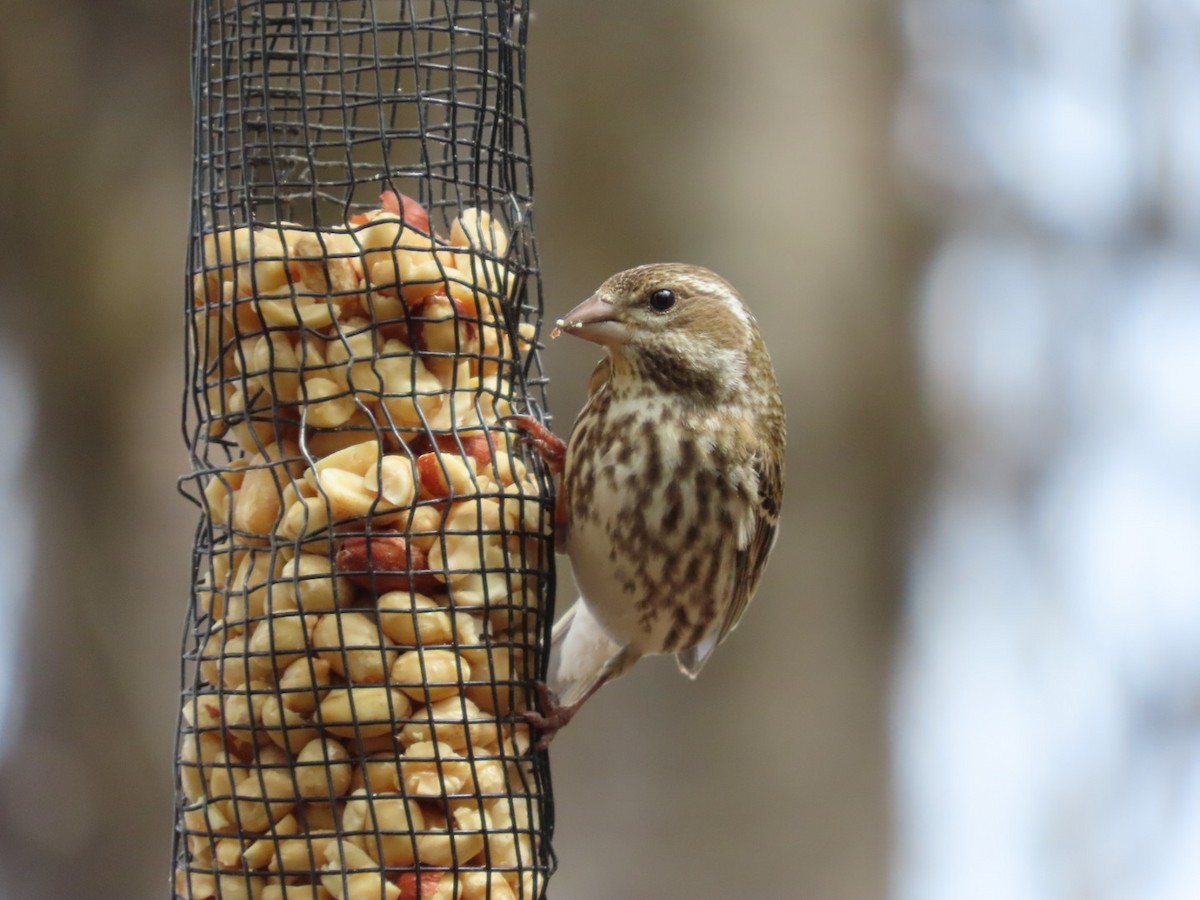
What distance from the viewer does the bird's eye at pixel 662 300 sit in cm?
332

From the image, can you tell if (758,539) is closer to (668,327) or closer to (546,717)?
(668,327)

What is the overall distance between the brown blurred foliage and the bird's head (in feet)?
7.24

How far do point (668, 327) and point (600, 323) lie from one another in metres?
0.17

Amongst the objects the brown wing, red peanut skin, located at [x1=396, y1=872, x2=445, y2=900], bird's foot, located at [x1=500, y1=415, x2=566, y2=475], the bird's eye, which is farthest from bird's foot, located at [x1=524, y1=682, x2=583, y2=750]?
the bird's eye

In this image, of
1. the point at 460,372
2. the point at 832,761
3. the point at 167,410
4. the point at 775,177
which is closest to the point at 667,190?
the point at 775,177

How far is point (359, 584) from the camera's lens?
2.69m

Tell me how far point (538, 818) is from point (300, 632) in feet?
2.15

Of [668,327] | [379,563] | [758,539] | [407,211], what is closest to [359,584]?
[379,563]

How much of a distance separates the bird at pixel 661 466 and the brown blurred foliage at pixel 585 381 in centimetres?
217

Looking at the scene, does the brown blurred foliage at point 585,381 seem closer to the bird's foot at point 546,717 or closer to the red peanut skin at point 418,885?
the bird's foot at point 546,717

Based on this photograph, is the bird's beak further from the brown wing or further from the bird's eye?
the brown wing

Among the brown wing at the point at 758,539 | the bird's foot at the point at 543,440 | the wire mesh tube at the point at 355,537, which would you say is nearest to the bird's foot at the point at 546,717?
the wire mesh tube at the point at 355,537

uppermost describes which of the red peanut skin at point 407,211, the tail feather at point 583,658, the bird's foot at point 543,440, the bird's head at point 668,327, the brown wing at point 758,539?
the red peanut skin at point 407,211

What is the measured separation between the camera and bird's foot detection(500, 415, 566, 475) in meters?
2.97
